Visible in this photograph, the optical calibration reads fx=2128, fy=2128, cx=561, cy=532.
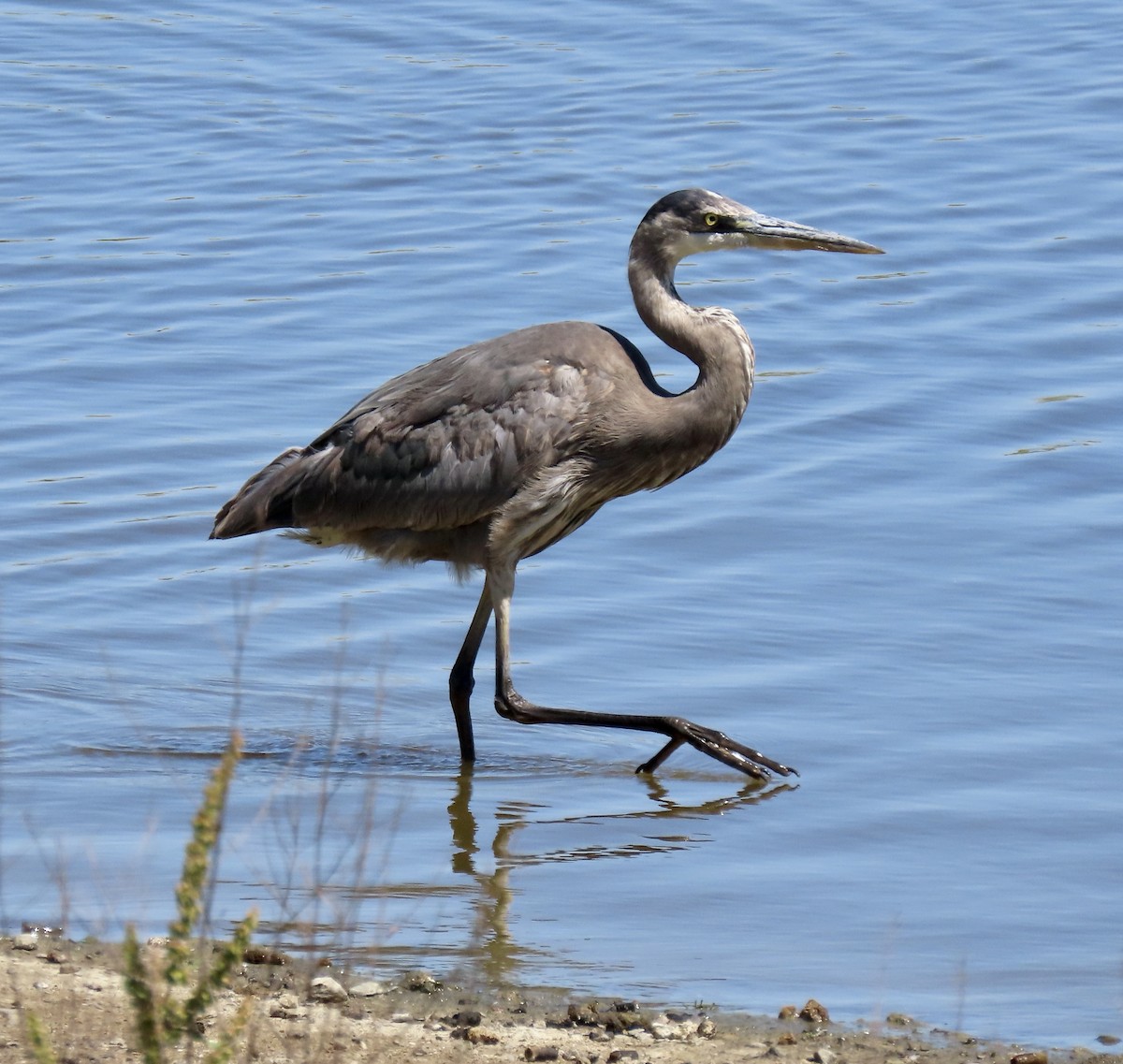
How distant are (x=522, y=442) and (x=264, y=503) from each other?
1.03 m

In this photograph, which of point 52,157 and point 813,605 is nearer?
point 813,605

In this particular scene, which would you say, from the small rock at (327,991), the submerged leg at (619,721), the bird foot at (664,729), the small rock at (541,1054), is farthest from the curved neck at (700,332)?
the small rock at (541,1054)

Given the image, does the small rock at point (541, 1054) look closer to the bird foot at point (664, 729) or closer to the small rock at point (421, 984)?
the small rock at point (421, 984)

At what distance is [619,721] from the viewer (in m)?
6.97

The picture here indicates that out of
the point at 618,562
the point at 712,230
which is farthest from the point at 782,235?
the point at 618,562

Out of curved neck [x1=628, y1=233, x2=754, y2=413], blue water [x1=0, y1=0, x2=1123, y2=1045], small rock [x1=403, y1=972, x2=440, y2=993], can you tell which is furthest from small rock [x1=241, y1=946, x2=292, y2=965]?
curved neck [x1=628, y1=233, x2=754, y2=413]

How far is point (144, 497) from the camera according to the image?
9508 mm

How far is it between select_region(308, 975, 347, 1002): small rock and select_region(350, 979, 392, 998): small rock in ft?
0.32

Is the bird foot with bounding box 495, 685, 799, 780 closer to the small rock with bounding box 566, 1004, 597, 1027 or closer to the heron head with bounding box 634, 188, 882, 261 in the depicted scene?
the heron head with bounding box 634, 188, 882, 261

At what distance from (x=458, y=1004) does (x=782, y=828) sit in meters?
1.76

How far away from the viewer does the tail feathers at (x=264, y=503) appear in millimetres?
7629

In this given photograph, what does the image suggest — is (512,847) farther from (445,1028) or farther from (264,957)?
(445,1028)

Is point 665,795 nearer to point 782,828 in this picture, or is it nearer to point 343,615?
point 782,828

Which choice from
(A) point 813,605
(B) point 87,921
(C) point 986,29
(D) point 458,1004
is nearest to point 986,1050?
(D) point 458,1004
